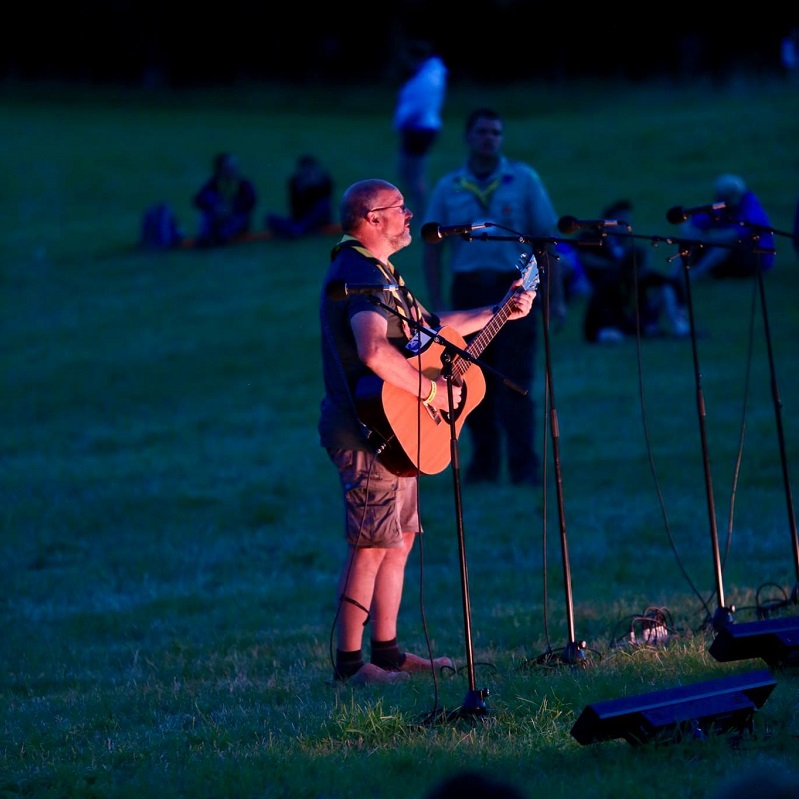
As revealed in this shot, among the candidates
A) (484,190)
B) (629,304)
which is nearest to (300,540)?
(484,190)

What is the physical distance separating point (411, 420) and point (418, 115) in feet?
44.4

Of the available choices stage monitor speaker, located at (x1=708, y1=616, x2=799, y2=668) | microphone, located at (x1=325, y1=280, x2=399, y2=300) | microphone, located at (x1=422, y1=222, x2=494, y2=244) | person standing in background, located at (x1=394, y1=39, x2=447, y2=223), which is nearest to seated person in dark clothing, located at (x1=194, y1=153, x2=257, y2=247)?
person standing in background, located at (x1=394, y1=39, x2=447, y2=223)

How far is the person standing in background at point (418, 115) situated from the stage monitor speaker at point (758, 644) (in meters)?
13.8

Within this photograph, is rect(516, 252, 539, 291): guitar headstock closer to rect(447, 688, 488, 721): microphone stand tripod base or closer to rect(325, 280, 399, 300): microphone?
rect(325, 280, 399, 300): microphone

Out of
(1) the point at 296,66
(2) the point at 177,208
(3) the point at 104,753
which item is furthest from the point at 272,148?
(3) the point at 104,753

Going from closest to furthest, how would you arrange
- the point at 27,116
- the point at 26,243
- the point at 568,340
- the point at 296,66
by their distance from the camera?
1. the point at 568,340
2. the point at 26,243
3. the point at 27,116
4. the point at 296,66

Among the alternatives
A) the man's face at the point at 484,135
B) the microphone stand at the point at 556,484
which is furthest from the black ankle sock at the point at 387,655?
the man's face at the point at 484,135

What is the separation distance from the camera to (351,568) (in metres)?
6.03

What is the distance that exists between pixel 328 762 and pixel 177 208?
24.0m

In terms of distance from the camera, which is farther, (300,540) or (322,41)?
(322,41)

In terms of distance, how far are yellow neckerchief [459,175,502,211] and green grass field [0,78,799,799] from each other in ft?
5.43

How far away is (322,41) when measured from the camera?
52594 millimetres

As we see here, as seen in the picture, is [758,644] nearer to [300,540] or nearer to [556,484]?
[556,484]

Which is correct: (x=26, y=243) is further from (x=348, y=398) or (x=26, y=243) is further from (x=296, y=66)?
(x=296, y=66)
